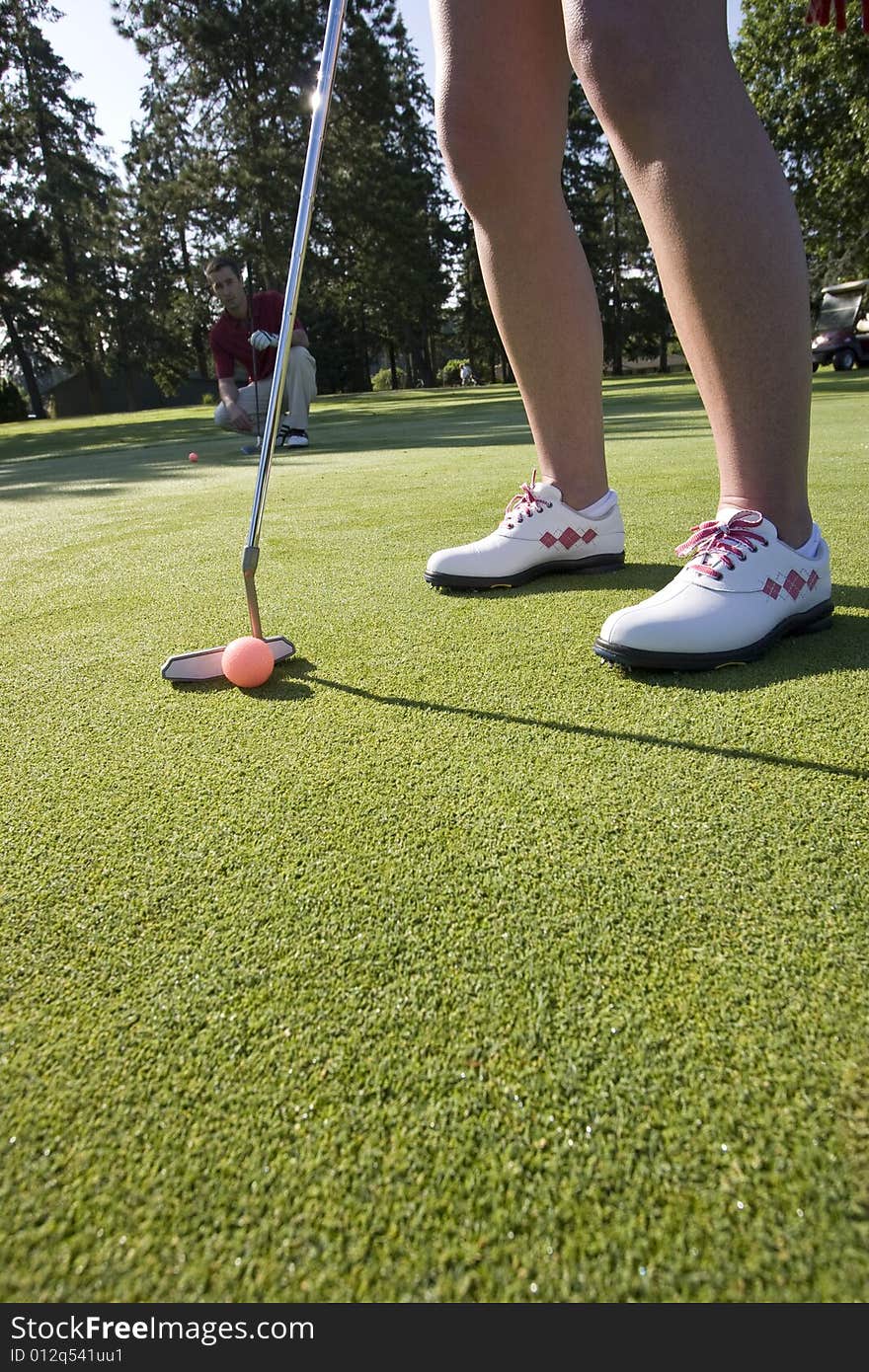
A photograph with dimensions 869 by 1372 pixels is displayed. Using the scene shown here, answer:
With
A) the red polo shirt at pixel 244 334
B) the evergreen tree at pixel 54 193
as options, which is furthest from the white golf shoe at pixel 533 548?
the evergreen tree at pixel 54 193

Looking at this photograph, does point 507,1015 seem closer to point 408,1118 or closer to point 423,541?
point 408,1118

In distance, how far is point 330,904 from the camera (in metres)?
0.73

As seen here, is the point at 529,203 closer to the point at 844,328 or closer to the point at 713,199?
the point at 713,199

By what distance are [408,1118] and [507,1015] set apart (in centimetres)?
11

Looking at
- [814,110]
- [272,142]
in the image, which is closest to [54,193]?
[272,142]

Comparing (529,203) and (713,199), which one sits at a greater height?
(529,203)

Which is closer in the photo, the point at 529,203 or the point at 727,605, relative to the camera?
the point at 727,605

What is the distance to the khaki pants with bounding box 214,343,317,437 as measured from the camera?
7.86 m

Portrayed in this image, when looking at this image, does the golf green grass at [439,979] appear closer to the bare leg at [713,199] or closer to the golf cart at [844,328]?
the bare leg at [713,199]

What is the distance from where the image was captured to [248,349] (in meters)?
7.86

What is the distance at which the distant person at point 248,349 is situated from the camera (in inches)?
297

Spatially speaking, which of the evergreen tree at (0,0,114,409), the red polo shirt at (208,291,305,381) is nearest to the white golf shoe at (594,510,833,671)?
the red polo shirt at (208,291,305,381)

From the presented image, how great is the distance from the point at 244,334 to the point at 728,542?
24.9ft

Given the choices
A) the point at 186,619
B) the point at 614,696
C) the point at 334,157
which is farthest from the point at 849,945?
the point at 334,157
